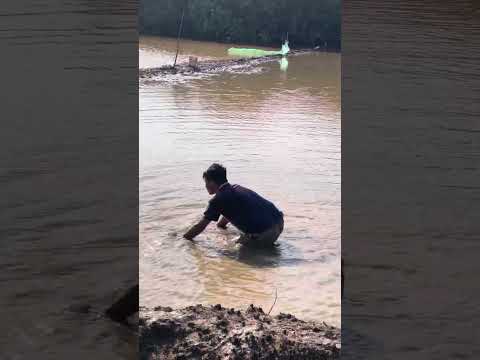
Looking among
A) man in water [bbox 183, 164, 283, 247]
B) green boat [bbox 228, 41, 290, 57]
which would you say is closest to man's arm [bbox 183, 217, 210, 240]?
man in water [bbox 183, 164, 283, 247]

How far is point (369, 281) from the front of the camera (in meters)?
1.30

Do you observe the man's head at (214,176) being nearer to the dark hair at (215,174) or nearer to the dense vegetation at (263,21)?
the dark hair at (215,174)

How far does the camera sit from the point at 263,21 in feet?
117

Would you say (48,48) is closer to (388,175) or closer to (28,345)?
(28,345)

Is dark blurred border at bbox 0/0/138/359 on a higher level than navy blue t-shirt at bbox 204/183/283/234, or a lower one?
higher

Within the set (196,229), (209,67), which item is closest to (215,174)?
(196,229)

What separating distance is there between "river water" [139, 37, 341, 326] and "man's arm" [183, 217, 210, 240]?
73 mm

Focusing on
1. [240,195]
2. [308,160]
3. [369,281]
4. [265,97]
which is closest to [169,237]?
[240,195]

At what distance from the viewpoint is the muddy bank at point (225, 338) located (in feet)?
8.86

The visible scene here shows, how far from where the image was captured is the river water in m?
4.70

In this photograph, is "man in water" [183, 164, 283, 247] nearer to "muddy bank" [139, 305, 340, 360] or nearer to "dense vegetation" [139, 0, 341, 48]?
"muddy bank" [139, 305, 340, 360]

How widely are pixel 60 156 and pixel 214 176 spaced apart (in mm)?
3755

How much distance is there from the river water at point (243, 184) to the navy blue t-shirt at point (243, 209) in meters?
0.27

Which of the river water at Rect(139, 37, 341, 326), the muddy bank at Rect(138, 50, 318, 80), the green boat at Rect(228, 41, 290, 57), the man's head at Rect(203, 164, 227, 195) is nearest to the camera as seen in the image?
the river water at Rect(139, 37, 341, 326)
